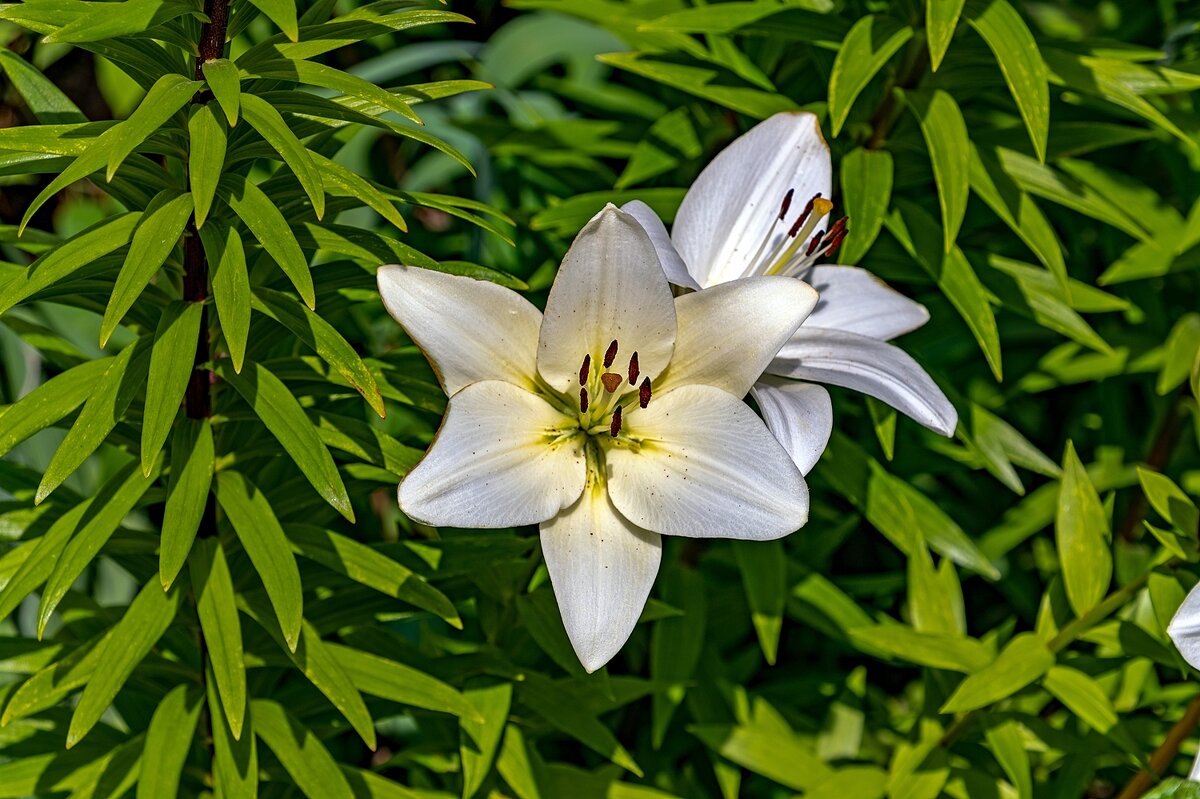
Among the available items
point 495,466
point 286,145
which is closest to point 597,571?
point 495,466

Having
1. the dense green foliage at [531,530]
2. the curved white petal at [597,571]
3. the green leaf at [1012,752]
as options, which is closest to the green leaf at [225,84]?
the dense green foliage at [531,530]

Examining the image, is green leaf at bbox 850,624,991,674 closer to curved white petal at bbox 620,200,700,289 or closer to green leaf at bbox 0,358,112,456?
curved white petal at bbox 620,200,700,289

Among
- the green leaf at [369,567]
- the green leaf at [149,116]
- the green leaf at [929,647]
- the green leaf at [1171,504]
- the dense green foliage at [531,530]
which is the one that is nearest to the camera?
the green leaf at [149,116]

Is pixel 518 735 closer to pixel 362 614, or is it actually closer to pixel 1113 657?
pixel 362 614

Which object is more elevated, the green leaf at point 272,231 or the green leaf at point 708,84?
the green leaf at point 272,231

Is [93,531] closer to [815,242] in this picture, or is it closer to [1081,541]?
[815,242]

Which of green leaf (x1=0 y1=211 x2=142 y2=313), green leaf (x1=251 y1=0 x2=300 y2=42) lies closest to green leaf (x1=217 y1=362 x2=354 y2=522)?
green leaf (x1=0 y1=211 x2=142 y2=313)

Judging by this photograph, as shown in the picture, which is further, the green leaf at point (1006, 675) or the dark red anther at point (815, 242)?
the green leaf at point (1006, 675)

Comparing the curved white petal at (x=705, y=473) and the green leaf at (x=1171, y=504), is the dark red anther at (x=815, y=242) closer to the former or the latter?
the curved white petal at (x=705, y=473)
